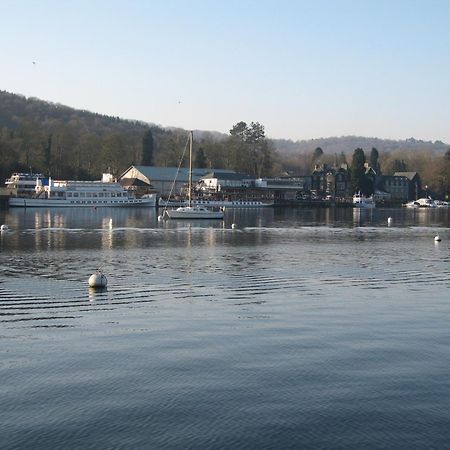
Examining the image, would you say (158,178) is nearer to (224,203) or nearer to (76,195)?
(224,203)

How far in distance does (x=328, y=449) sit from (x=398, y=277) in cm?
2987

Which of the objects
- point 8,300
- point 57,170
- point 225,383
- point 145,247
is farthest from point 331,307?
point 57,170

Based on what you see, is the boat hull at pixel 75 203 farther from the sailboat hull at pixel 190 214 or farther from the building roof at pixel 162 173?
the sailboat hull at pixel 190 214

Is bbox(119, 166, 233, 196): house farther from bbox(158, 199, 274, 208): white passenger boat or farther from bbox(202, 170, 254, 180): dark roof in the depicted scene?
bbox(158, 199, 274, 208): white passenger boat

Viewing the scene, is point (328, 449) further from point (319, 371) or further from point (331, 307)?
point (331, 307)

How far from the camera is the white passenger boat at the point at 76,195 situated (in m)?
156

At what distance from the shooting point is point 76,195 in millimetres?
158750

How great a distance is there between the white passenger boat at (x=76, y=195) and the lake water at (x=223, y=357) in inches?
4378

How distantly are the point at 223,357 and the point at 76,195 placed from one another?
14052cm

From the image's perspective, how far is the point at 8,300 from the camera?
32438 mm

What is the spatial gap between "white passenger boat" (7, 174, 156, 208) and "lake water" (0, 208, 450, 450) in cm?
11120

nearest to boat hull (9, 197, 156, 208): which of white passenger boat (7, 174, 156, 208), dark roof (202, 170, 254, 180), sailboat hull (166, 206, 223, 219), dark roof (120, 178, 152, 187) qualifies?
white passenger boat (7, 174, 156, 208)

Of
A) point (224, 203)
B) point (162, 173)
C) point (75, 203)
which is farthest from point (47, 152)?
point (224, 203)

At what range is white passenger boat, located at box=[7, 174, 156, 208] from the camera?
15588 cm
